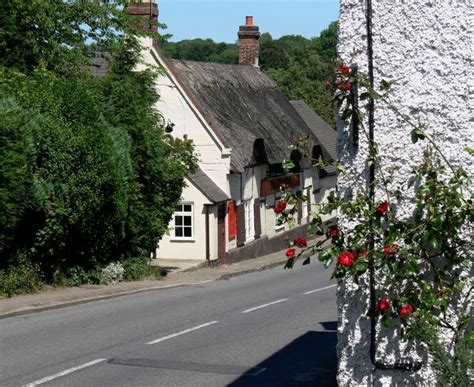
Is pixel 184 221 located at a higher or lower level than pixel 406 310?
higher

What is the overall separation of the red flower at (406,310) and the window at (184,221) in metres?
29.2

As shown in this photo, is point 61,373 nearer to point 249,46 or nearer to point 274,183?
point 274,183

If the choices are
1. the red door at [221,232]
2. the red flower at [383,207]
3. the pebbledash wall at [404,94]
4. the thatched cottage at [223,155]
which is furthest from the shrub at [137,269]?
the red flower at [383,207]

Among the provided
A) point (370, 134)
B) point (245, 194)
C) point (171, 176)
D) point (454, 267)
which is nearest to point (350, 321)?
point (454, 267)

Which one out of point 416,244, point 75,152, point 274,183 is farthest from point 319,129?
point 416,244

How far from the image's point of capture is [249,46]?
167ft

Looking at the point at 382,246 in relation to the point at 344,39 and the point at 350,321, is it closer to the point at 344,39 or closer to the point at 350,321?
the point at 350,321

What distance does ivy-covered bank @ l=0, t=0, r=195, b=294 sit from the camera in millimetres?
20172

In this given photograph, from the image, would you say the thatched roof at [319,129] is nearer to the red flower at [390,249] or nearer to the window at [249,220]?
the window at [249,220]

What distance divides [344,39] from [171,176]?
69.6 feet

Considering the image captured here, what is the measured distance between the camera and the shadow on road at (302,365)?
1085 cm

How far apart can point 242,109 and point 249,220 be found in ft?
15.8

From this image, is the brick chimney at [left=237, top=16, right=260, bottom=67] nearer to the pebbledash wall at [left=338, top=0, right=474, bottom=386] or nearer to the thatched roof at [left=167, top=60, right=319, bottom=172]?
the thatched roof at [left=167, top=60, right=319, bottom=172]

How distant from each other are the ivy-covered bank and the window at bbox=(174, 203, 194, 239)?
6.18m
